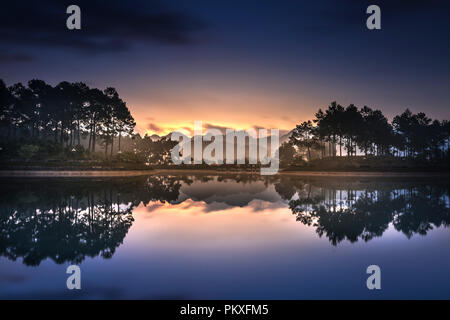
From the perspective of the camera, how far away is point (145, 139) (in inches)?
3578

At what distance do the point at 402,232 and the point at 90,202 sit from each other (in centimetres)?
1585

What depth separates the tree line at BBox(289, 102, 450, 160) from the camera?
6147 centimetres

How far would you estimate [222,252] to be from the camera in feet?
26.8

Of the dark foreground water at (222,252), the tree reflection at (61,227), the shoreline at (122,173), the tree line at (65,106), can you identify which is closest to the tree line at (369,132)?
the shoreline at (122,173)

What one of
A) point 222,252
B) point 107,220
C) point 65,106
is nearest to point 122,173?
point 65,106

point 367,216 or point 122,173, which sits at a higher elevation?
point 122,173

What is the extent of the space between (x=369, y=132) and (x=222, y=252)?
6455 centimetres

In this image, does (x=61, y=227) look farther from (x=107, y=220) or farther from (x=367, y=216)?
(x=367, y=216)

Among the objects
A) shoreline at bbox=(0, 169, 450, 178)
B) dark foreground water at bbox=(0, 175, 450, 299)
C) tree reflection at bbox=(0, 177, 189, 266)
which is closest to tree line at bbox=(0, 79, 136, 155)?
shoreline at bbox=(0, 169, 450, 178)

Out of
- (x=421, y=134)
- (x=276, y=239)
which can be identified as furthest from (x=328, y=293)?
(x=421, y=134)

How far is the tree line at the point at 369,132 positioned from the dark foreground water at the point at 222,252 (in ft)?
162

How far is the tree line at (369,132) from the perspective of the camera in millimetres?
61469

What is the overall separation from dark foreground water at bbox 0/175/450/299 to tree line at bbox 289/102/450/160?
4939 cm
